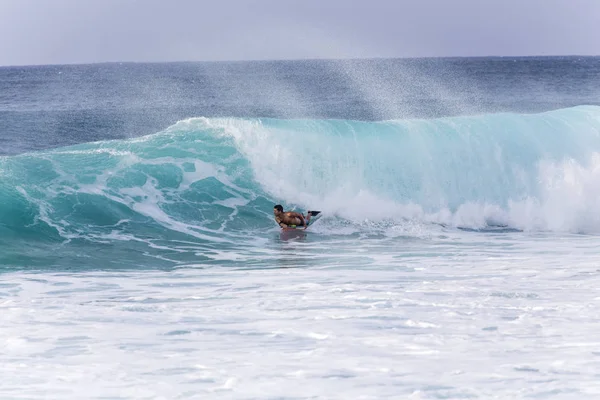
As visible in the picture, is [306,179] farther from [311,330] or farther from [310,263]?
[311,330]

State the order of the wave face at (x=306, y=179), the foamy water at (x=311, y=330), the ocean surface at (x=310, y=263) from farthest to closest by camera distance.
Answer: the wave face at (x=306, y=179) < the ocean surface at (x=310, y=263) < the foamy water at (x=311, y=330)

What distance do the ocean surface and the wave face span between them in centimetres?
5

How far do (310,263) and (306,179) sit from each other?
5756mm

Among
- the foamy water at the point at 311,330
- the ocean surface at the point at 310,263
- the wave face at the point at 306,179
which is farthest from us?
the wave face at the point at 306,179

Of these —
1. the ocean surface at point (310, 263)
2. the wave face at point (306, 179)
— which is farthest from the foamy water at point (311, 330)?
the wave face at point (306, 179)

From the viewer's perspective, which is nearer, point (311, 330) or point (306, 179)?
point (311, 330)

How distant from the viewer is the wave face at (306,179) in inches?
593

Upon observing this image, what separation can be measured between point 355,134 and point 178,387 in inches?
523

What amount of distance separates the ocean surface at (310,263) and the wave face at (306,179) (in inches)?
2.0

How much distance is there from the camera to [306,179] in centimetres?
1733

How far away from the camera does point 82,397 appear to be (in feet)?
21.1

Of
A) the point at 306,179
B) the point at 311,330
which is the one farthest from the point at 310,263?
the point at 306,179

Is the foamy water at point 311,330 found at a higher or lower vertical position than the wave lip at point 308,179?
lower

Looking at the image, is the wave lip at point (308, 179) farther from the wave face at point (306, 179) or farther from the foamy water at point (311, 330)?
the foamy water at point (311, 330)
